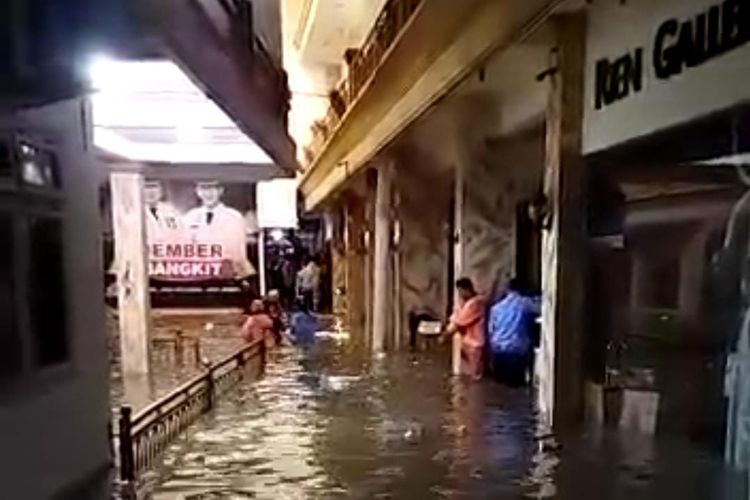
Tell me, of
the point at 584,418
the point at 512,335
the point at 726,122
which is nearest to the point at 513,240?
the point at 512,335

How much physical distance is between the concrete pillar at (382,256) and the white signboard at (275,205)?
40.0ft

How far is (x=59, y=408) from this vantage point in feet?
20.9

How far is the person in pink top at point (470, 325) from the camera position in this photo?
15.1m

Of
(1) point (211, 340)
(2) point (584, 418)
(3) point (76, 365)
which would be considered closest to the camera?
(3) point (76, 365)

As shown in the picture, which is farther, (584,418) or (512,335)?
(512,335)

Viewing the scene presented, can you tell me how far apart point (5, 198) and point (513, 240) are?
12.4 meters

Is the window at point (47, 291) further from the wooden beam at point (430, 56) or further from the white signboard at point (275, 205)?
the white signboard at point (275, 205)

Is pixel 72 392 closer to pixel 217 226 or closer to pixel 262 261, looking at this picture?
pixel 217 226

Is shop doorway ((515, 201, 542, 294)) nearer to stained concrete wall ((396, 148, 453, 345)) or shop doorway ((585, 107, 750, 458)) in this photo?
stained concrete wall ((396, 148, 453, 345))

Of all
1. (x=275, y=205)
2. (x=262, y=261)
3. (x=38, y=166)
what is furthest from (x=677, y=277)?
(x=262, y=261)

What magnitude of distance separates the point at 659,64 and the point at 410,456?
14.1ft

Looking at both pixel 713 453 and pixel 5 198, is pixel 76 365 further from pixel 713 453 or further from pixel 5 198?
pixel 713 453

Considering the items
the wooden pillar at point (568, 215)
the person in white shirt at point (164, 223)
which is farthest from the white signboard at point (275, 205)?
the wooden pillar at point (568, 215)

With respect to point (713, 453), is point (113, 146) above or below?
above
